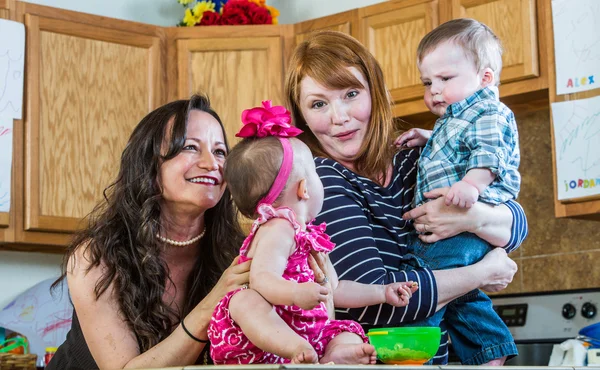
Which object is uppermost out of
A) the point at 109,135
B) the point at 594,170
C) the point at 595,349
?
the point at 109,135

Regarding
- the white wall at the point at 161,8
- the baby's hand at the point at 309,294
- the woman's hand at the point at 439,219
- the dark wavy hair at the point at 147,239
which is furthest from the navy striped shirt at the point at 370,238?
the white wall at the point at 161,8

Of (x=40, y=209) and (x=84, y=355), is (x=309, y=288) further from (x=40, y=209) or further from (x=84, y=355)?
(x=40, y=209)

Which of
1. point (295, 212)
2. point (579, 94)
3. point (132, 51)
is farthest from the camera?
point (132, 51)

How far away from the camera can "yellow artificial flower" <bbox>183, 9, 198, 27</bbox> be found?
3719mm

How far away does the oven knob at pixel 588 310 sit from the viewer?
295 cm

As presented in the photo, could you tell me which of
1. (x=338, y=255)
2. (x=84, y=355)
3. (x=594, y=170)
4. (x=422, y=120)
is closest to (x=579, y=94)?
(x=594, y=170)

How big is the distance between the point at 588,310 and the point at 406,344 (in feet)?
6.04

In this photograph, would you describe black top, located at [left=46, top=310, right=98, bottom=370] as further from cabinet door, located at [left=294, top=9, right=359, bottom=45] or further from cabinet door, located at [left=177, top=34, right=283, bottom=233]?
cabinet door, located at [left=294, top=9, right=359, bottom=45]

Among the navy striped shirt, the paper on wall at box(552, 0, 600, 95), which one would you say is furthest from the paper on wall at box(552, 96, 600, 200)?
the navy striped shirt

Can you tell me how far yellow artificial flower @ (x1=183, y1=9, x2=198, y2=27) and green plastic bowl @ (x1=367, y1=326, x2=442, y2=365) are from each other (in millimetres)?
2607

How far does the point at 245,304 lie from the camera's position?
1368mm

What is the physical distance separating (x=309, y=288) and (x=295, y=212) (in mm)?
203

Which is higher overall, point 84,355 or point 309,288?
point 309,288

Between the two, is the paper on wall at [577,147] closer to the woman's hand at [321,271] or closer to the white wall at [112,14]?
the white wall at [112,14]
